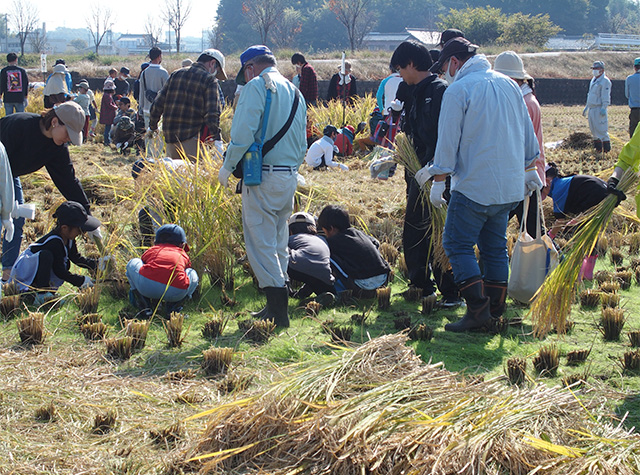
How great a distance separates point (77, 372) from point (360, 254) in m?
2.25

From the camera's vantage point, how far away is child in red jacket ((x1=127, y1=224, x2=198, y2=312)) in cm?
445

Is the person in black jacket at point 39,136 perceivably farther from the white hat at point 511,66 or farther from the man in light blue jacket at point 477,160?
the white hat at point 511,66

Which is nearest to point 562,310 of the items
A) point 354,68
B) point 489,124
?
point 489,124

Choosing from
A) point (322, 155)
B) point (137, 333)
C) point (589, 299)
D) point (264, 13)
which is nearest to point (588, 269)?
point (589, 299)

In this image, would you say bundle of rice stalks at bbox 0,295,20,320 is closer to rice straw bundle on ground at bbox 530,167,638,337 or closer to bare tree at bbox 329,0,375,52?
rice straw bundle on ground at bbox 530,167,638,337

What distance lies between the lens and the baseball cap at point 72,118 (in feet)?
14.7

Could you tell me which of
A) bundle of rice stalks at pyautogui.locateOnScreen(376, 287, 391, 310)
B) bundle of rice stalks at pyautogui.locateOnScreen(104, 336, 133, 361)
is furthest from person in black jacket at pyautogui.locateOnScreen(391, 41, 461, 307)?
bundle of rice stalks at pyautogui.locateOnScreen(104, 336, 133, 361)

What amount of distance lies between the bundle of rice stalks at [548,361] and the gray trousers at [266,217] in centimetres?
161

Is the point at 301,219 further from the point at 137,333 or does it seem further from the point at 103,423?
the point at 103,423

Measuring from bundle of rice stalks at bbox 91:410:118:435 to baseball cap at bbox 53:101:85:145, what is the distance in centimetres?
218

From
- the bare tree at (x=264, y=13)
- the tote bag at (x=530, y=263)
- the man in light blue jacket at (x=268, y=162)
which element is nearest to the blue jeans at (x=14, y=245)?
the man in light blue jacket at (x=268, y=162)

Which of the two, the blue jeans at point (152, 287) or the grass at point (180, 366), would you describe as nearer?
the grass at point (180, 366)

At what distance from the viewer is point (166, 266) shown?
14.7ft

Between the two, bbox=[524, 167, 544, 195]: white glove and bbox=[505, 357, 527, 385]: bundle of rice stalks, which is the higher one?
bbox=[524, 167, 544, 195]: white glove
